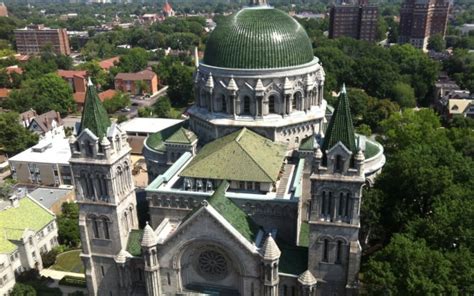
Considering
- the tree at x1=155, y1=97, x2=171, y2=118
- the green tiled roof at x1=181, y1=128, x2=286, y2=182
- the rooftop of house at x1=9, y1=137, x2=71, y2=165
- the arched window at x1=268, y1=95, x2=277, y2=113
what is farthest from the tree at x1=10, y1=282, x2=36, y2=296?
the tree at x1=155, y1=97, x2=171, y2=118

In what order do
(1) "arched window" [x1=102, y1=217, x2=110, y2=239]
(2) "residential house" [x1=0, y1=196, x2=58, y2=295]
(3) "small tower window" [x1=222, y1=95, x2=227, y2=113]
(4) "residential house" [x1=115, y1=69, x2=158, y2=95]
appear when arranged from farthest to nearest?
(4) "residential house" [x1=115, y1=69, x2=158, y2=95] → (3) "small tower window" [x1=222, y1=95, x2=227, y2=113] → (2) "residential house" [x1=0, y1=196, x2=58, y2=295] → (1) "arched window" [x1=102, y1=217, x2=110, y2=239]

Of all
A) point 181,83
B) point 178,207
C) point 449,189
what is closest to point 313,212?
point 178,207

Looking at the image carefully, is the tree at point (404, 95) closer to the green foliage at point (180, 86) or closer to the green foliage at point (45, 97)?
the green foliage at point (180, 86)

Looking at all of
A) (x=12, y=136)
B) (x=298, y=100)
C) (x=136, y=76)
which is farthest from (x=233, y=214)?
(x=136, y=76)

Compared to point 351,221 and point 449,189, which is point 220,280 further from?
point 449,189

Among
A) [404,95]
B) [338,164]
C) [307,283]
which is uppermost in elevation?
[338,164]

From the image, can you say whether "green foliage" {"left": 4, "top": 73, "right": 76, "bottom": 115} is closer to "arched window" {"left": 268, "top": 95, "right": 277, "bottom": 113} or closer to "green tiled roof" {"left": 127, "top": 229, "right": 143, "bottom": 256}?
"green tiled roof" {"left": 127, "top": 229, "right": 143, "bottom": 256}

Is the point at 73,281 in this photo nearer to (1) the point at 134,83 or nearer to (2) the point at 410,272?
(2) the point at 410,272
